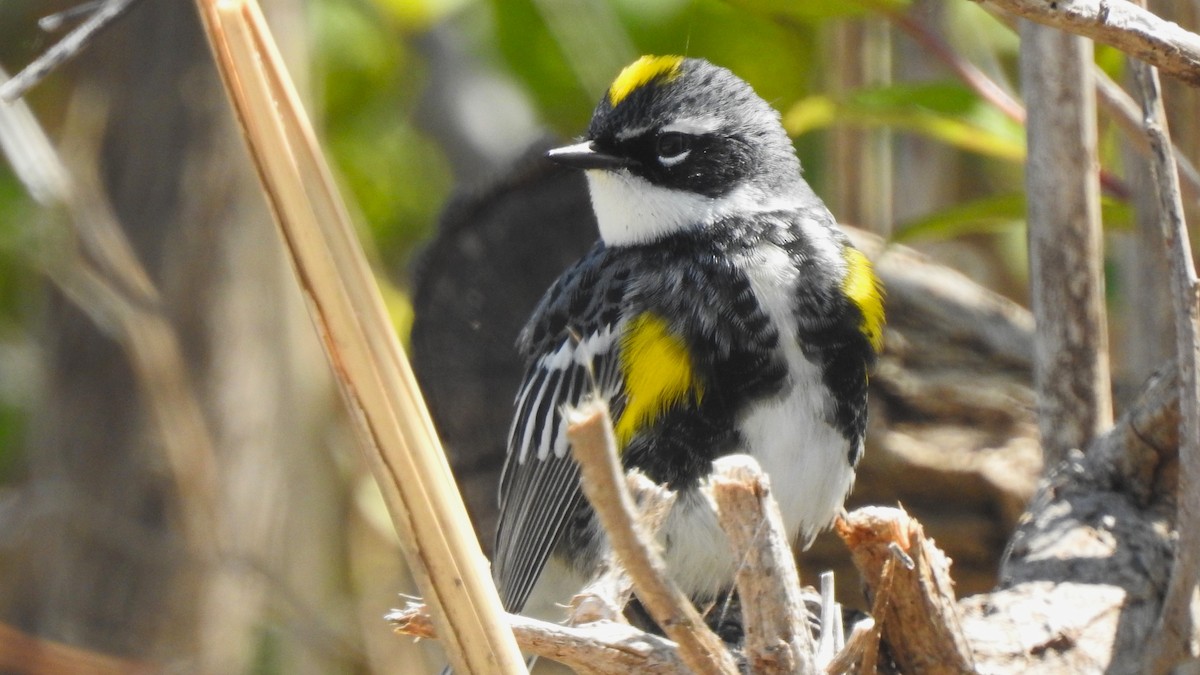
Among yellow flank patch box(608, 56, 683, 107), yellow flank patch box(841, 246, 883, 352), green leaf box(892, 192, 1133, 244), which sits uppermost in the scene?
yellow flank patch box(608, 56, 683, 107)

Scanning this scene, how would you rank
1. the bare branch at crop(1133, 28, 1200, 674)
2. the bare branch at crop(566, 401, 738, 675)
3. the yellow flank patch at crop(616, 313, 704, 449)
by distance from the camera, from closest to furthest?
the bare branch at crop(566, 401, 738, 675), the bare branch at crop(1133, 28, 1200, 674), the yellow flank patch at crop(616, 313, 704, 449)

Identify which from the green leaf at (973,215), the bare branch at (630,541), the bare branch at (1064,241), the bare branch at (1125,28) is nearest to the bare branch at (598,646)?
the bare branch at (630,541)

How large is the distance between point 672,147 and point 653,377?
1.59ft

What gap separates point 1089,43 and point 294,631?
240 centimetres

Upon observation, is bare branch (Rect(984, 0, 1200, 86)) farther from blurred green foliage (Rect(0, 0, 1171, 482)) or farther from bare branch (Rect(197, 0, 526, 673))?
blurred green foliage (Rect(0, 0, 1171, 482))

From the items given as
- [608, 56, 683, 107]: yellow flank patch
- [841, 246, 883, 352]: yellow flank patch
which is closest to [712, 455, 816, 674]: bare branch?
[841, 246, 883, 352]: yellow flank patch

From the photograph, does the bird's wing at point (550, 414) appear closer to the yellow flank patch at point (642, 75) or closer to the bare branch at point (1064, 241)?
the yellow flank patch at point (642, 75)

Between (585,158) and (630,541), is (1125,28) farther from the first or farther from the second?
(585,158)

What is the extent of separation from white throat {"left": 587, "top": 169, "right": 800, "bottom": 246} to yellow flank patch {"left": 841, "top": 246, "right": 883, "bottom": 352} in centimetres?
17

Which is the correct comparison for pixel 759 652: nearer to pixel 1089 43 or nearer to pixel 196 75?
pixel 1089 43

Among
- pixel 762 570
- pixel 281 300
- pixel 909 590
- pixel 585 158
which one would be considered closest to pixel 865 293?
pixel 585 158

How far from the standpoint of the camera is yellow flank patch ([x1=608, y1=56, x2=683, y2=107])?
246 centimetres

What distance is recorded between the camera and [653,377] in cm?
219

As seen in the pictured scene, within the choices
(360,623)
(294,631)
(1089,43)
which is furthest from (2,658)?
(1089,43)
